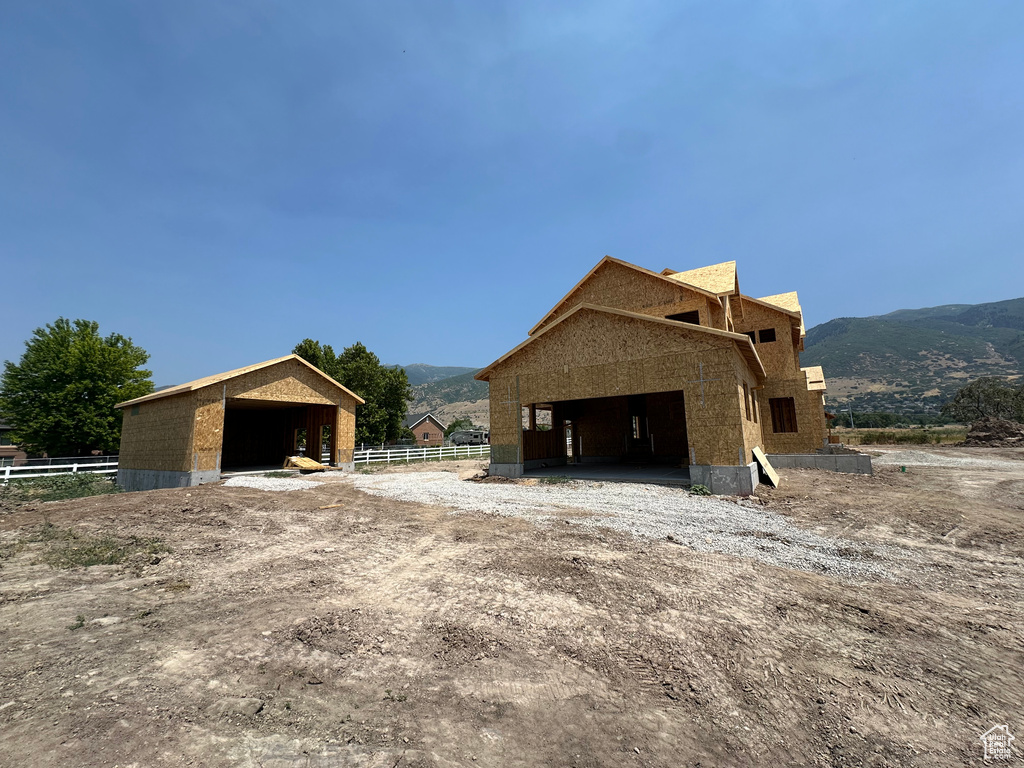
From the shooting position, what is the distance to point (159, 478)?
19.5 meters

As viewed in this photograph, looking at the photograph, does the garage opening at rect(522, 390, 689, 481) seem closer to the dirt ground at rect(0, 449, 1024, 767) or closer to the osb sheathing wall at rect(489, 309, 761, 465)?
the osb sheathing wall at rect(489, 309, 761, 465)

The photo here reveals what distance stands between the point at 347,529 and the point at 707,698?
23.3 ft

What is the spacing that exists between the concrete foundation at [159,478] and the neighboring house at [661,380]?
12.3m

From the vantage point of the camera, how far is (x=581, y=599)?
4.82 meters

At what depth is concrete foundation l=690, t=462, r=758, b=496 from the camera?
13.0m

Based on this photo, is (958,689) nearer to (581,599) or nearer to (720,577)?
(720,577)

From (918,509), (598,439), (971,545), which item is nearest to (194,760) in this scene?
(971,545)

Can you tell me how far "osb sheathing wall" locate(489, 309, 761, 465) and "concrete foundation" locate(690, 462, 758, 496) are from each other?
253 mm

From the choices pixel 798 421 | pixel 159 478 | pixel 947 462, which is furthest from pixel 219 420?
pixel 947 462

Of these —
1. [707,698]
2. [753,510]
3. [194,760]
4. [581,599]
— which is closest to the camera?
[194,760]

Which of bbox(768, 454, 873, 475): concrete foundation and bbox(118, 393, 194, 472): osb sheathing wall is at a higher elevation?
bbox(118, 393, 194, 472): osb sheathing wall

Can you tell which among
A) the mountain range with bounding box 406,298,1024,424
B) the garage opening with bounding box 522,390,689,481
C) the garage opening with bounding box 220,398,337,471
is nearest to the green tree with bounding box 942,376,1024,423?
the mountain range with bounding box 406,298,1024,424

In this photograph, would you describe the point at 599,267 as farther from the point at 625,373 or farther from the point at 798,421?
the point at 798,421

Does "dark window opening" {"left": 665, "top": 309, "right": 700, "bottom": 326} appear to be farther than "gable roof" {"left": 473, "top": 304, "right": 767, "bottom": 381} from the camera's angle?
Yes
